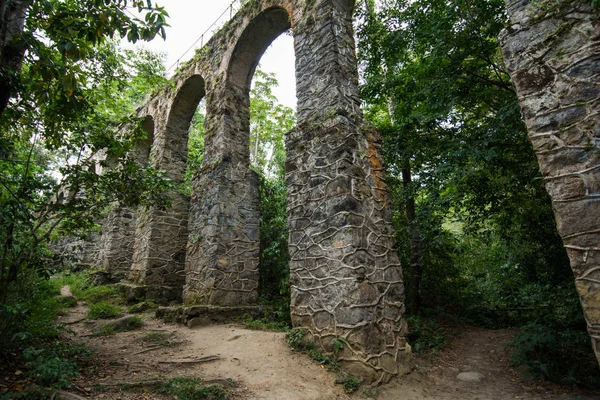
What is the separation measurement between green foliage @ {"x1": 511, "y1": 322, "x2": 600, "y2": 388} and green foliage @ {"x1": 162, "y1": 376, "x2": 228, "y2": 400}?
355 centimetres

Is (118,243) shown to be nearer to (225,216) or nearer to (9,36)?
(225,216)

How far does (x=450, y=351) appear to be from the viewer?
488 centimetres

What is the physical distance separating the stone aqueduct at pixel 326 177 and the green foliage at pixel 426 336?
1.40 meters

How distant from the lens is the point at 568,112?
80.7 inches

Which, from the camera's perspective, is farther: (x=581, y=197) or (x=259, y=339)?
(x=259, y=339)

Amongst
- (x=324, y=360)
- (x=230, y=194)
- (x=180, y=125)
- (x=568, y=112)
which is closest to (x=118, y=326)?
(x=230, y=194)

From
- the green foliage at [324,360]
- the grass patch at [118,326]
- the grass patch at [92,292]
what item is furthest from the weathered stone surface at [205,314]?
the grass patch at [92,292]

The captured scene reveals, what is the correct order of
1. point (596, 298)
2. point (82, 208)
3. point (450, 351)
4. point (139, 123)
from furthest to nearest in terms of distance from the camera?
point (450, 351), point (139, 123), point (82, 208), point (596, 298)

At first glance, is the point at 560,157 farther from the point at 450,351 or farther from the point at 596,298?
the point at 450,351

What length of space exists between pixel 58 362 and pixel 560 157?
13.7 feet

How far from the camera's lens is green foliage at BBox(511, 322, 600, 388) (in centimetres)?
353

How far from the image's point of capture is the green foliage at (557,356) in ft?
11.6

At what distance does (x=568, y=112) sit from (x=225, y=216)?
4.99 metres

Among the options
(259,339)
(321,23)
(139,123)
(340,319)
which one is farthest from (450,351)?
(139,123)
